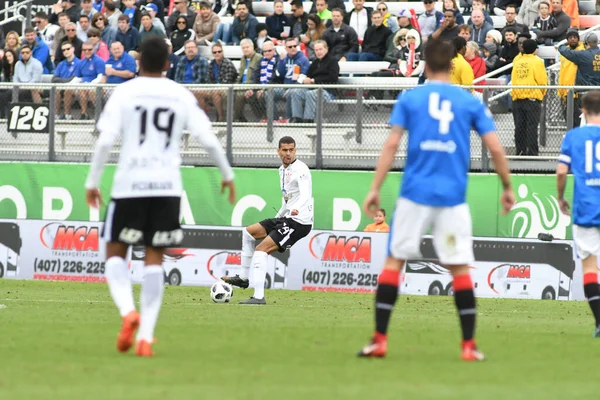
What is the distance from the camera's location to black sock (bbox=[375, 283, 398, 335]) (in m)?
8.98

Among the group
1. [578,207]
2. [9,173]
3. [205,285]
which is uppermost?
[578,207]

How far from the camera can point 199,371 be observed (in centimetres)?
818

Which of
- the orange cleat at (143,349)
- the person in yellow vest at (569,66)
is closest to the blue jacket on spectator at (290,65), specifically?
the person in yellow vest at (569,66)

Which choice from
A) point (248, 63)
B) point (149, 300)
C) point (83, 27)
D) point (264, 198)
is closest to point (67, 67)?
point (83, 27)

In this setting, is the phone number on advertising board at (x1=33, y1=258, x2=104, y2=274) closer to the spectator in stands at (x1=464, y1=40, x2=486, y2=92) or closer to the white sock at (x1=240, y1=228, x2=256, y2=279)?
the white sock at (x1=240, y1=228, x2=256, y2=279)

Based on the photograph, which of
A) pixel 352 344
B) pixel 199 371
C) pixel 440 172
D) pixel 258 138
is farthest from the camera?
pixel 258 138

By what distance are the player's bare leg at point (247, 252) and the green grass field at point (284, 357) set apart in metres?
1.65

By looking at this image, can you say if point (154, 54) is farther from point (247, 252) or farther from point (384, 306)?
point (247, 252)

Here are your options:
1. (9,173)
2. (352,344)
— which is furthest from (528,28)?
(352,344)

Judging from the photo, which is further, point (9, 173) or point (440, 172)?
point (9, 173)

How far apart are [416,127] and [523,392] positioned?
7.13 ft

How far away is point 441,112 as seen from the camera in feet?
29.3

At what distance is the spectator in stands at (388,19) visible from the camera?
82.3ft

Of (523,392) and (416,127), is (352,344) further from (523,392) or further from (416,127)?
(523,392)
